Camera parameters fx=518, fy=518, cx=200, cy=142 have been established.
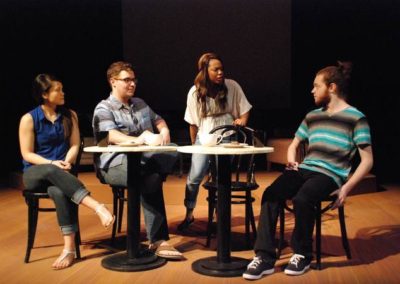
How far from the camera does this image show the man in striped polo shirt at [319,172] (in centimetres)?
272

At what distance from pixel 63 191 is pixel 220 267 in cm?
97

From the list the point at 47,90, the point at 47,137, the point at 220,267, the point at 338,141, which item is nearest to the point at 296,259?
the point at 220,267

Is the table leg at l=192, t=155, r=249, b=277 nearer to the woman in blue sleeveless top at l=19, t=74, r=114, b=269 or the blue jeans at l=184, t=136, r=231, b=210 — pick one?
the woman in blue sleeveless top at l=19, t=74, r=114, b=269

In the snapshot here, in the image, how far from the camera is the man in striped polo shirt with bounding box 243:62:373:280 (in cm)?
272

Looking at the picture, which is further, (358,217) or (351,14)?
(351,14)

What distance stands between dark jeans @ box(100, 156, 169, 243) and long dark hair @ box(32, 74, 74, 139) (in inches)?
16.4

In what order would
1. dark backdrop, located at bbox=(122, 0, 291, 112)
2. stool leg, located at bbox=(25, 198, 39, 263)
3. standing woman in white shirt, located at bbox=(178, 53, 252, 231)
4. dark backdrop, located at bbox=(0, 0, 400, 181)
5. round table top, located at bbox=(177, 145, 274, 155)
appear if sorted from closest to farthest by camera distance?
A: 1. round table top, located at bbox=(177, 145, 274, 155)
2. stool leg, located at bbox=(25, 198, 39, 263)
3. standing woman in white shirt, located at bbox=(178, 53, 252, 231)
4. dark backdrop, located at bbox=(0, 0, 400, 181)
5. dark backdrop, located at bbox=(122, 0, 291, 112)

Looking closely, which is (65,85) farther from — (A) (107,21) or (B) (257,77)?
(B) (257,77)

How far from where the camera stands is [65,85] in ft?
23.0

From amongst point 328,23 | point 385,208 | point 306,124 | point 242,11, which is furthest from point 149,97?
point 306,124

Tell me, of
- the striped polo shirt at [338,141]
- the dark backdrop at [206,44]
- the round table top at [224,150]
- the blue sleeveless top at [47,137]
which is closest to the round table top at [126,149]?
the round table top at [224,150]

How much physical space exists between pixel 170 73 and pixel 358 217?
12.6 feet

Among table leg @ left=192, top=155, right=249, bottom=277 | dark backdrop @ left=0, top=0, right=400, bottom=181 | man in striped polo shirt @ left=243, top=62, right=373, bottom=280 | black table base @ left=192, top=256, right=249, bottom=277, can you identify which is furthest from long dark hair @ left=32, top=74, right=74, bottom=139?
dark backdrop @ left=0, top=0, right=400, bottom=181

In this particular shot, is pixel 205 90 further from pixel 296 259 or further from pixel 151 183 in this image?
pixel 296 259
